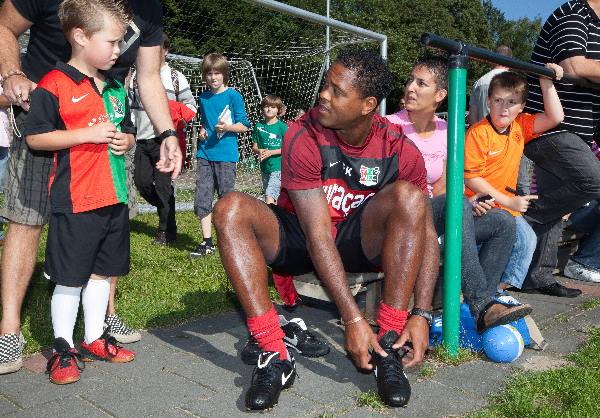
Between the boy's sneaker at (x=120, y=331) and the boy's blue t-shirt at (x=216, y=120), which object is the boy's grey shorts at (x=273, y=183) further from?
the boy's sneaker at (x=120, y=331)

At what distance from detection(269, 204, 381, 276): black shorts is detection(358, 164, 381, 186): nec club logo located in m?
0.12

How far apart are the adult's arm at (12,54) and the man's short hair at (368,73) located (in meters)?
1.37

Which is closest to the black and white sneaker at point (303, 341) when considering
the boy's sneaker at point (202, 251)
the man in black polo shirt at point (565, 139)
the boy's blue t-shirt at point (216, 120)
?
Answer: the man in black polo shirt at point (565, 139)

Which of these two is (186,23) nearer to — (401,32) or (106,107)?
(106,107)

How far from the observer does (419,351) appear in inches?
108

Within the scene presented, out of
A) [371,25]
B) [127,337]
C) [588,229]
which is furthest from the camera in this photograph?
[371,25]

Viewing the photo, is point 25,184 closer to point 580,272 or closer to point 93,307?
point 93,307

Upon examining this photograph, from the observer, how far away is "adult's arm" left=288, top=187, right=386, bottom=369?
2611 mm

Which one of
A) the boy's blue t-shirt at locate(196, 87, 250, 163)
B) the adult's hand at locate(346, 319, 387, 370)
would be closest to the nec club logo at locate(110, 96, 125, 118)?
the adult's hand at locate(346, 319, 387, 370)

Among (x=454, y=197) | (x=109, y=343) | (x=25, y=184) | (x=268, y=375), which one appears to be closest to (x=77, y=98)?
(x=25, y=184)

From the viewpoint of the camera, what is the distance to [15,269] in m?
2.99

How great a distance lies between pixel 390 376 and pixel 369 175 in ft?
3.14

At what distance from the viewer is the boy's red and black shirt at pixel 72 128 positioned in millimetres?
2770

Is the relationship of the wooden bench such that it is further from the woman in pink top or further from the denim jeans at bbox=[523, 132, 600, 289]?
the denim jeans at bbox=[523, 132, 600, 289]
